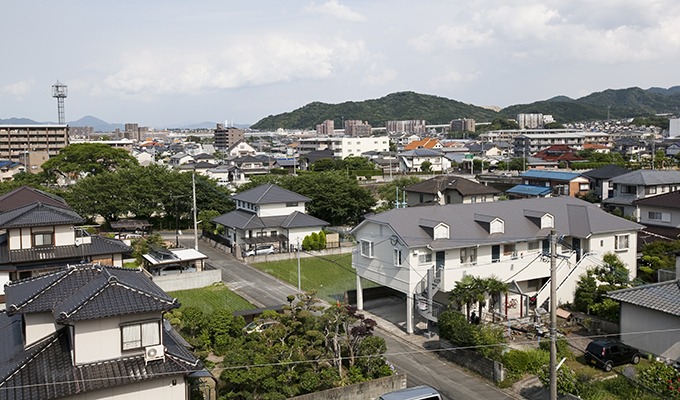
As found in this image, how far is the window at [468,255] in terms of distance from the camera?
2253 cm

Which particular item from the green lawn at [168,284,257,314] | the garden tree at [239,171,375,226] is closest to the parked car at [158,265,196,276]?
the green lawn at [168,284,257,314]

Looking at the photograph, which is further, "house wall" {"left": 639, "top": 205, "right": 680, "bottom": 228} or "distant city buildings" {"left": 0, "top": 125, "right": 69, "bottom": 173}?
"distant city buildings" {"left": 0, "top": 125, "right": 69, "bottom": 173}

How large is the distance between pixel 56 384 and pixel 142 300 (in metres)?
2.10

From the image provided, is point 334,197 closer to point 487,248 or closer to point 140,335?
point 487,248

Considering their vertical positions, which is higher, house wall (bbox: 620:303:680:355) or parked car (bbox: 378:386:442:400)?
house wall (bbox: 620:303:680:355)

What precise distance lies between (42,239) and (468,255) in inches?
672

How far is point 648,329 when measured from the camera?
17.2 m

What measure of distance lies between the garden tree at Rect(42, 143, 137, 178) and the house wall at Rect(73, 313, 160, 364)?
155 feet

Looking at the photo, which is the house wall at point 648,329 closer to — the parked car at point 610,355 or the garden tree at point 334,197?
the parked car at point 610,355

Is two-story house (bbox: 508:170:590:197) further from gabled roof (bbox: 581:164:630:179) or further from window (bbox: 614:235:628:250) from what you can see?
window (bbox: 614:235:628:250)

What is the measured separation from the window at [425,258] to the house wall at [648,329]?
6809 mm

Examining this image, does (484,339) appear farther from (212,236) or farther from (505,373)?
(212,236)

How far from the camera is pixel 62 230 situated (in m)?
24.0

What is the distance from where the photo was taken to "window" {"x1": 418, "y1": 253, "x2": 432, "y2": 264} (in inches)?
Answer: 866
